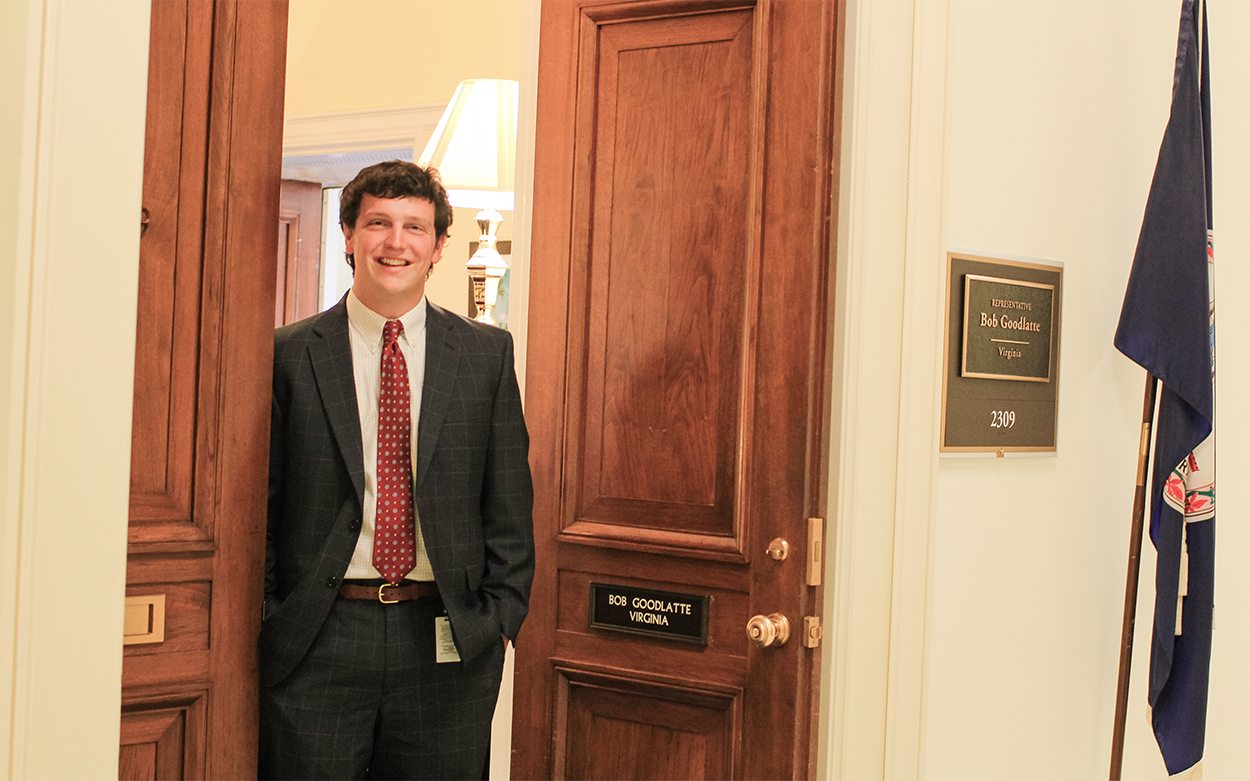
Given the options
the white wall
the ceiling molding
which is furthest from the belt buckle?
the ceiling molding

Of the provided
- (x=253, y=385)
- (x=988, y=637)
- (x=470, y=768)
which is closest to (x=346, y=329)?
(x=253, y=385)

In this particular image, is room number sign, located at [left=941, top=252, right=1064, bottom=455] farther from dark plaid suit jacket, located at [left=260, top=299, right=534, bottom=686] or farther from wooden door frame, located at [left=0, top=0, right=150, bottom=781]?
wooden door frame, located at [left=0, top=0, right=150, bottom=781]

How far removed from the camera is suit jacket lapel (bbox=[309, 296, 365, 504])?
5.95 ft

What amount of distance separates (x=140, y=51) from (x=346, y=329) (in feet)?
2.88

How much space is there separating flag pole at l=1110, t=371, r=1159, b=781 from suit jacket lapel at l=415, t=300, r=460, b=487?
4.50ft

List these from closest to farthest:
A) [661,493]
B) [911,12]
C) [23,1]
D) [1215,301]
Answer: [23,1] → [911,12] → [661,493] → [1215,301]

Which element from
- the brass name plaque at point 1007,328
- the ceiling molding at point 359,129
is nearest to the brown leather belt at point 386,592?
the brass name plaque at point 1007,328

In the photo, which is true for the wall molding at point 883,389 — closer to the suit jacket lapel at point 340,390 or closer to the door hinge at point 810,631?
the door hinge at point 810,631

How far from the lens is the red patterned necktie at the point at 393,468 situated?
186 centimetres

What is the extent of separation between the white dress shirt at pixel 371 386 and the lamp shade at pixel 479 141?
716mm

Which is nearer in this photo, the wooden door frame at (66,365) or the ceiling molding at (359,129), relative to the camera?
the wooden door frame at (66,365)

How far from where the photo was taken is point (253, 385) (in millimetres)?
1336

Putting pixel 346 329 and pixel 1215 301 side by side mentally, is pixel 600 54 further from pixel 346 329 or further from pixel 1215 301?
pixel 1215 301

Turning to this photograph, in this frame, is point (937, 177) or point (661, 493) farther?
point (661, 493)
